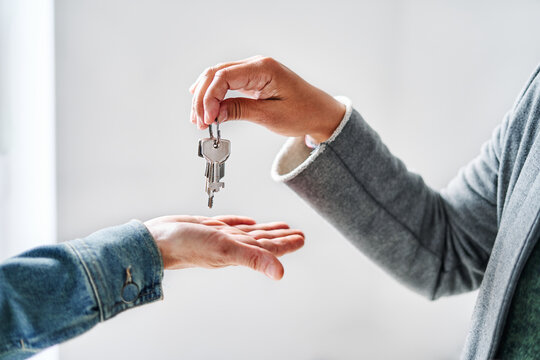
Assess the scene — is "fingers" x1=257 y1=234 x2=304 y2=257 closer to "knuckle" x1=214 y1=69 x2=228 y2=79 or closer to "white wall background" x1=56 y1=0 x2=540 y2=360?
"knuckle" x1=214 y1=69 x2=228 y2=79

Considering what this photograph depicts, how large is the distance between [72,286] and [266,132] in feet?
2.92

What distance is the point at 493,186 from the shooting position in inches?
27.5

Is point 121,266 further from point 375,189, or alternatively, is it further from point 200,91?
point 375,189

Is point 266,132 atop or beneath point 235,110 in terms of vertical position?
beneath

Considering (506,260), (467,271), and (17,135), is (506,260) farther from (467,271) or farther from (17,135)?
(17,135)

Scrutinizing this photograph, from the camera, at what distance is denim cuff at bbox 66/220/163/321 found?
0.47 metres

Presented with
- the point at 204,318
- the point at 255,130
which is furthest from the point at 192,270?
the point at 255,130

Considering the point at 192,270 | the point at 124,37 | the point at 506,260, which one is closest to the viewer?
the point at 506,260

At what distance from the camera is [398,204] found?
73 centimetres

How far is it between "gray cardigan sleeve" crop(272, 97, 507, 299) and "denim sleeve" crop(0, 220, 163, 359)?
27 cm

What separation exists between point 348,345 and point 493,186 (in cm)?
93

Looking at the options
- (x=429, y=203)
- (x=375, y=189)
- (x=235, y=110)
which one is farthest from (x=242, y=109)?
(x=429, y=203)

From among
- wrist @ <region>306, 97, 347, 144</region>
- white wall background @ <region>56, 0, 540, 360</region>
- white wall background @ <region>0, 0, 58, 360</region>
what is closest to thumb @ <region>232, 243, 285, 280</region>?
wrist @ <region>306, 97, 347, 144</region>

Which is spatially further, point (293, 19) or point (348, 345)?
point (348, 345)
